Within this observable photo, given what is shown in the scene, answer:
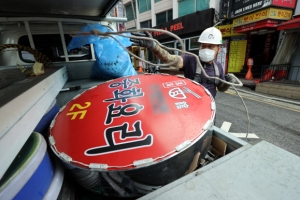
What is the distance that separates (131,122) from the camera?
1.09 meters

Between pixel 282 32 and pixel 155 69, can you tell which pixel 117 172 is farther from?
pixel 282 32

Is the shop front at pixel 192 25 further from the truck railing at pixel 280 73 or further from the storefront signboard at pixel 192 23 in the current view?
the truck railing at pixel 280 73

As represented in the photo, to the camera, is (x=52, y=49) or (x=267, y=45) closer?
(x=52, y=49)

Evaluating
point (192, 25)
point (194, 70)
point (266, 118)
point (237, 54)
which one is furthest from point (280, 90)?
point (192, 25)

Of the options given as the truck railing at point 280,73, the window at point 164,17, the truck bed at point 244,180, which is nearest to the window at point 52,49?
the truck bed at point 244,180

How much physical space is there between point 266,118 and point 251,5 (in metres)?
6.82

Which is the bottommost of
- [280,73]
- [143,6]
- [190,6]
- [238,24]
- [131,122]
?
[280,73]

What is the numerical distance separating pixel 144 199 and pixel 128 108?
2.14 feet

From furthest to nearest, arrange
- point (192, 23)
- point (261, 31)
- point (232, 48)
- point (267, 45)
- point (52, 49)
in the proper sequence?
point (192, 23) → point (232, 48) → point (267, 45) → point (261, 31) → point (52, 49)

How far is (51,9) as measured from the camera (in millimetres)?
2945

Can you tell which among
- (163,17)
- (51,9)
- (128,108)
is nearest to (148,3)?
(163,17)

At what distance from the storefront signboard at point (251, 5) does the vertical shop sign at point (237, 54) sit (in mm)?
1590

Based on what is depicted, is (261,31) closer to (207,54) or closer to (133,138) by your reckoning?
(207,54)

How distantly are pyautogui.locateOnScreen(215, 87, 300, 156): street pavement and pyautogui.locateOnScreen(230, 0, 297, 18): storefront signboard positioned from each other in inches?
180
